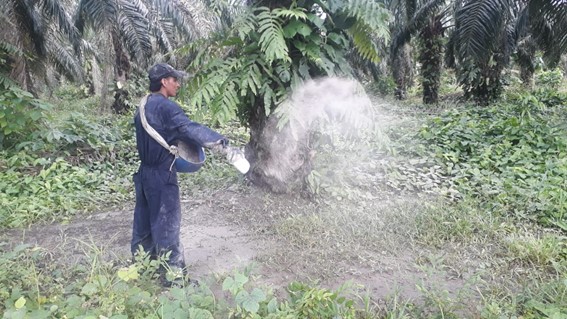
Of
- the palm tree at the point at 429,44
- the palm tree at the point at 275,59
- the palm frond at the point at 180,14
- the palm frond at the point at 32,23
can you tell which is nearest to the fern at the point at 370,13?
the palm tree at the point at 275,59

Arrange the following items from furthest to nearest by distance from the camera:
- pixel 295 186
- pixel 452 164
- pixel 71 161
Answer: pixel 71 161 < pixel 452 164 < pixel 295 186

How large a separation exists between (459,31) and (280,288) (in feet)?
21.7

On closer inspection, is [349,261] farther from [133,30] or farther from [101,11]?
[133,30]

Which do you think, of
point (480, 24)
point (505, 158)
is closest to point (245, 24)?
point (505, 158)

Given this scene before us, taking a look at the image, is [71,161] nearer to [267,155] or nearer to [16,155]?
[16,155]

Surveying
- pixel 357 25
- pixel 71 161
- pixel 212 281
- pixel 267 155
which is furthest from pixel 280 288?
pixel 71 161

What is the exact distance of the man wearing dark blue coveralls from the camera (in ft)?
9.75

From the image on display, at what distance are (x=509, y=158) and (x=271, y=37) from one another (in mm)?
3673

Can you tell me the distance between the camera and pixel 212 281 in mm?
2984

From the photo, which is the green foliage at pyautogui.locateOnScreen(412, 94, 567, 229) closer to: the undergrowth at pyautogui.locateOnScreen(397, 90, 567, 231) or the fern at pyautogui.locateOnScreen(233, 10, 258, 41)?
the undergrowth at pyautogui.locateOnScreen(397, 90, 567, 231)

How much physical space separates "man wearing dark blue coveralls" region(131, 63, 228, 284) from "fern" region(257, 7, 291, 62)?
97 centimetres

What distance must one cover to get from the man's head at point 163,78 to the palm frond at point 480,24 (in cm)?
617

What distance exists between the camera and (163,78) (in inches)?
120

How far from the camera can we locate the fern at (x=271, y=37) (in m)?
3.78
